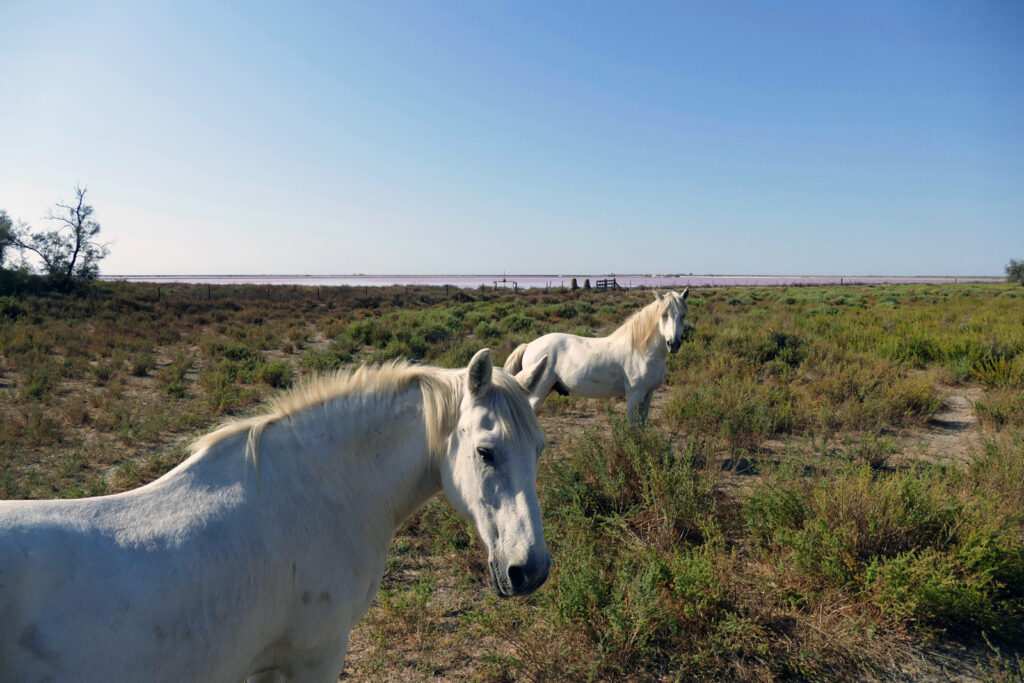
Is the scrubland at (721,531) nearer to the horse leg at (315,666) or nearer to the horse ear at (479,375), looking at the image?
the horse leg at (315,666)

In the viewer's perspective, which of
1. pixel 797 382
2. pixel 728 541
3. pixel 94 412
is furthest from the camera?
pixel 797 382

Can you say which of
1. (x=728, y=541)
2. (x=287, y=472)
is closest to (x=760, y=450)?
(x=728, y=541)

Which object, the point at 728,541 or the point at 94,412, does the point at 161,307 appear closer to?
the point at 94,412

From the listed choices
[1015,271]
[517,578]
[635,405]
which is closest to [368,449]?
[517,578]

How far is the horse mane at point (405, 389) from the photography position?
69.2 inches

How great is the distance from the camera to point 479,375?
178 cm

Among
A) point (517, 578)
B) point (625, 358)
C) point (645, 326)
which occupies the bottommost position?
point (517, 578)

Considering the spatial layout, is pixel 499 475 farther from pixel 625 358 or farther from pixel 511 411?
pixel 625 358

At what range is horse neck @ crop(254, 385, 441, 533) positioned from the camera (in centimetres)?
176

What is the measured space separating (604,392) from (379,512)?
494cm

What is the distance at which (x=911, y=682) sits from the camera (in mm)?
2408

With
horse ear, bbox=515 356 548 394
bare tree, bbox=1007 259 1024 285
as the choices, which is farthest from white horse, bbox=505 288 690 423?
bare tree, bbox=1007 259 1024 285

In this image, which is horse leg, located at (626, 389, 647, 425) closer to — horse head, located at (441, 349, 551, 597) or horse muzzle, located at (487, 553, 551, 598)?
horse head, located at (441, 349, 551, 597)

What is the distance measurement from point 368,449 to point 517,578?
0.75 metres
